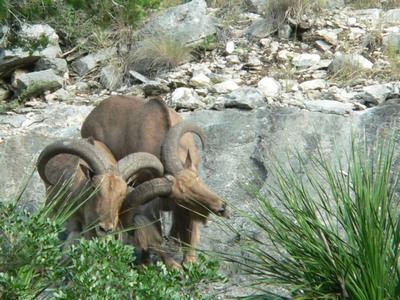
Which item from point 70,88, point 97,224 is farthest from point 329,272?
point 70,88

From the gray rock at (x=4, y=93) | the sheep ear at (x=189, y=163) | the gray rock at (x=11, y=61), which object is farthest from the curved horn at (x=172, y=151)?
the gray rock at (x=11, y=61)

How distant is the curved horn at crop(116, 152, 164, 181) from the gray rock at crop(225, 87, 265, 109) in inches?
143

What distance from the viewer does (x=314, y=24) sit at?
623 inches

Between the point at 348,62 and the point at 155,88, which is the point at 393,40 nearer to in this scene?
the point at 348,62

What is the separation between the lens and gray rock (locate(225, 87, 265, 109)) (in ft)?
41.7

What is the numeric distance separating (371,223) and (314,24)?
982cm

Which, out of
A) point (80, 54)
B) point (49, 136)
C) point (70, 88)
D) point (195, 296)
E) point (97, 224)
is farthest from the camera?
point (80, 54)

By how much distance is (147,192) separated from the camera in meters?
9.09

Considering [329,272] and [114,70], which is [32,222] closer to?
[329,272]

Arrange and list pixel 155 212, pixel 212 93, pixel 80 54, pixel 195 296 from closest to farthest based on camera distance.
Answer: pixel 195 296 < pixel 155 212 < pixel 212 93 < pixel 80 54

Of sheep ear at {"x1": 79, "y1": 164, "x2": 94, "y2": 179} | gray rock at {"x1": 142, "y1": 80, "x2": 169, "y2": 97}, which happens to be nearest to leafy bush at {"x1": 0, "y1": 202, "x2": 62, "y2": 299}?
sheep ear at {"x1": 79, "y1": 164, "x2": 94, "y2": 179}

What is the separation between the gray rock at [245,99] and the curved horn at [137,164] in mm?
3637

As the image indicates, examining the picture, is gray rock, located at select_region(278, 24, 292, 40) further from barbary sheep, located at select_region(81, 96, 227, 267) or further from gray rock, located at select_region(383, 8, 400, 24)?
barbary sheep, located at select_region(81, 96, 227, 267)

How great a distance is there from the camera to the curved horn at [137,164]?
29.7 ft
